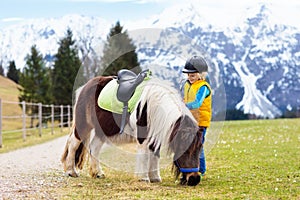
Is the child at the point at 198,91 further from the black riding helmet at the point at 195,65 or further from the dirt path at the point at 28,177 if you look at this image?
the dirt path at the point at 28,177

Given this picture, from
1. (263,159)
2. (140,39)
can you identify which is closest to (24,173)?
(140,39)

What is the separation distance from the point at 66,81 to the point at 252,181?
41.1m

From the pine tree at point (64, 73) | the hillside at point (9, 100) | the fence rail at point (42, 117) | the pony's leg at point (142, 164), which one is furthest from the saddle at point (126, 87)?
the hillside at point (9, 100)

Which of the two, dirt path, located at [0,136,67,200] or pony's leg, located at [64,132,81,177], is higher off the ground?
pony's leg, located at [64,132,81,177]

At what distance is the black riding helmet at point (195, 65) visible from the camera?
6.82m

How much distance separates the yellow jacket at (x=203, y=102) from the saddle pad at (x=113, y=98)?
25.6 inches

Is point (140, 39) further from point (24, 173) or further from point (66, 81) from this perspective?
point (66, 81)

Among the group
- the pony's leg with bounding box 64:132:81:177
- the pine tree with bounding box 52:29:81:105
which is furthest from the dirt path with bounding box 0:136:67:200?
the pine tree with bounding box 52:29:81:105

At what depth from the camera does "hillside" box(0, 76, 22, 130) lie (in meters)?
56.5

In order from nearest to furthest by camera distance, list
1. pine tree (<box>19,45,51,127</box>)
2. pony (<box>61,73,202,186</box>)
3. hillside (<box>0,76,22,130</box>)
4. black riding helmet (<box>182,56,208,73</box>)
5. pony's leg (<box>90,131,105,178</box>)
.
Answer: pony (<box>61,73,202,186</box>) < black riding helmet (<box>182,56,208,73</box>) < pony's leg (<box>90,131,105,178</box>) < pine tree (<box>19,45,51,127</box>) < hillside (<box>0,76,22,130</box>)

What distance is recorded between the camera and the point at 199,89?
6.84 m

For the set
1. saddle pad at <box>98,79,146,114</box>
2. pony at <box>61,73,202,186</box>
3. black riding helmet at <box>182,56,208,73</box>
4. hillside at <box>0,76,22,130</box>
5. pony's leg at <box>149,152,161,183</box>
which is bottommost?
hillside at <box>0,76,22,130</box>

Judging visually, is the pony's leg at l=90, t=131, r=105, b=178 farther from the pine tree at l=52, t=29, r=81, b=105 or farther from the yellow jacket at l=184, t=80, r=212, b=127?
the pine tree at l=52, t=29, r=81, b=105

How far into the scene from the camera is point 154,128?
21.2ft
